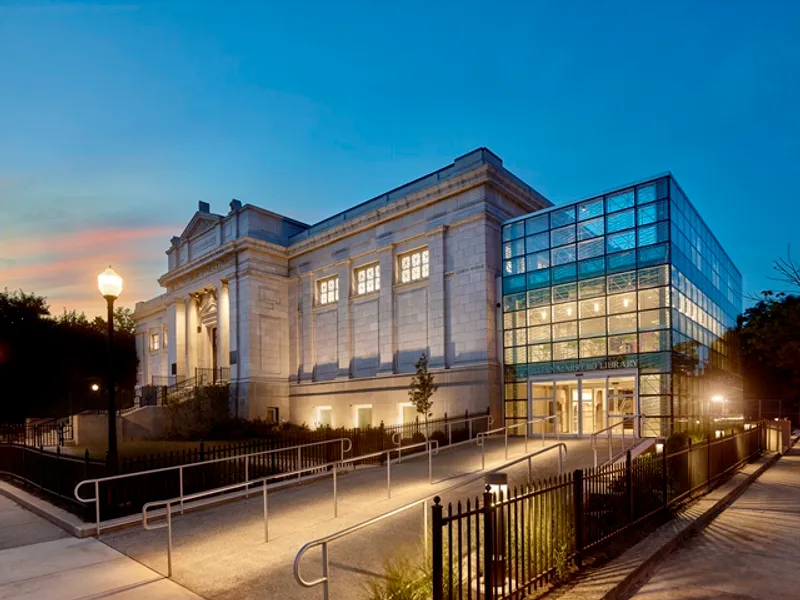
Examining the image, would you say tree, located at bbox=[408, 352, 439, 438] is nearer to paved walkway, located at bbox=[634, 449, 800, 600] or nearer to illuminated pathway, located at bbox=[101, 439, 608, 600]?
illuminated pathway, located at bbox=[101, 439, 608, 600]

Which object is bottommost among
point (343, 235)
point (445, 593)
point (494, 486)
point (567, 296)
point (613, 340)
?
point (445, 593)

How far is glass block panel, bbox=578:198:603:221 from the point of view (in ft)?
76.2

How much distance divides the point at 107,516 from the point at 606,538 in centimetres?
887

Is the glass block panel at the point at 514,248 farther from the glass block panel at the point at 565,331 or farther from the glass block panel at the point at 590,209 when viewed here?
the glass block panel at the point at 565,331


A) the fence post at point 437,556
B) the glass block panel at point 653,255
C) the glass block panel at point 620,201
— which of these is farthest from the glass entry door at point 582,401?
the fence post at point 437,556

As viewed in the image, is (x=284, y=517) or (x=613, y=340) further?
(x=613, y=340)

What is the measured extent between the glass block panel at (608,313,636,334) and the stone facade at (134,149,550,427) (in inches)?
213

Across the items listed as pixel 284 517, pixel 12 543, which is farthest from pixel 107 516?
pixel 284 517

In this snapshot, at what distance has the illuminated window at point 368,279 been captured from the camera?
3180 cm

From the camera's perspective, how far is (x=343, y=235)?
32.8m

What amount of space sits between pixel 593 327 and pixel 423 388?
7.72 meters

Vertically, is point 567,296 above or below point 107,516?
above

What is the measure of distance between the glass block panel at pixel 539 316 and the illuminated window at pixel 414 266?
614cm

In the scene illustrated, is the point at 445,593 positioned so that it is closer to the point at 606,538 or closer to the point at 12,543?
the point at 606,538
